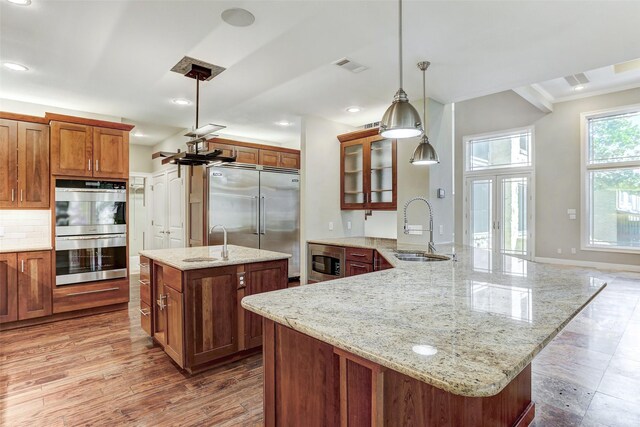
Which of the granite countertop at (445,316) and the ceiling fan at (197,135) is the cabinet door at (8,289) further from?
the granite countertop at (445,316)

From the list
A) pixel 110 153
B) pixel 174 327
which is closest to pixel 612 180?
pixel 174 327

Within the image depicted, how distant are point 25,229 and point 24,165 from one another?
0.79 m

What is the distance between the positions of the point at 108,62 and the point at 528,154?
7964mm

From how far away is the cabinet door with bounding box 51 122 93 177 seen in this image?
12.6 feet

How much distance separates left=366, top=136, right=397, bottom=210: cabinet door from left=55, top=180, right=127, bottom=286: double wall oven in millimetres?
3247

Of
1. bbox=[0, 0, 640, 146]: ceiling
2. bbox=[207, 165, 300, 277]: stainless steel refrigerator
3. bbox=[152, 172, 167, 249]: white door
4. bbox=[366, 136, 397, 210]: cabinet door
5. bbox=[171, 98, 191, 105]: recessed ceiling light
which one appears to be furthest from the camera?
bbox=[152, 172, 167, 249]: white door

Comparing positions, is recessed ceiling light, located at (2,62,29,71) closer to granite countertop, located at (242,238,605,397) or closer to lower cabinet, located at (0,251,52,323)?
lower cabinet, located at (0,251,52,323)

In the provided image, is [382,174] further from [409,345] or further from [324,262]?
[409,345]

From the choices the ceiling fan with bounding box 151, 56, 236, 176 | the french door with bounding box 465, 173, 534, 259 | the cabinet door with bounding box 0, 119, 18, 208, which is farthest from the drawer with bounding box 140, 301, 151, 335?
the french door with bounding box 465, 173, 534, 259

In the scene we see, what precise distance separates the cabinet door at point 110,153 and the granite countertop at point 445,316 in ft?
11.9

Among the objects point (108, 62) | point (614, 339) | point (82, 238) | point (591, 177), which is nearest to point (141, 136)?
point (82, 238)

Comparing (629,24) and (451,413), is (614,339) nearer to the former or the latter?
(629,24)

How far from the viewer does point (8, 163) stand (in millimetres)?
3695

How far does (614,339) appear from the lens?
10.5 ft
